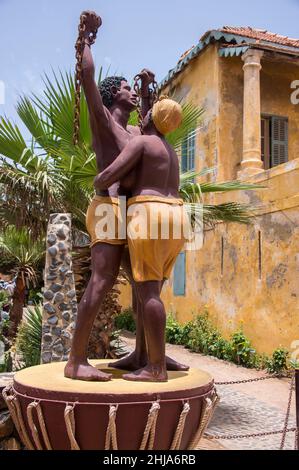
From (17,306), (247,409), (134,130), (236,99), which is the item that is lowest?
(247,409)

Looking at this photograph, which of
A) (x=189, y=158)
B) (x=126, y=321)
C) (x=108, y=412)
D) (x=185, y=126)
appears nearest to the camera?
(x=108, y=412)

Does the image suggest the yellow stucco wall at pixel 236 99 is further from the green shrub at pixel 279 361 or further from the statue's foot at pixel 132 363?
the statue's foot at pixel 132 363

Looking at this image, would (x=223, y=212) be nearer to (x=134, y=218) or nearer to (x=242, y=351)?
(x=242, y=351)

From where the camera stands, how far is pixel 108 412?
228cm

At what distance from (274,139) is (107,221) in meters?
9.79

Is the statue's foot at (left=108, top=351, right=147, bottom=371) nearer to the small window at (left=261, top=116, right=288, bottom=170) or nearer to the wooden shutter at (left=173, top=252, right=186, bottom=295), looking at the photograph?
the wooden shutter at (left=173, top=252, right=186, bottom=295)

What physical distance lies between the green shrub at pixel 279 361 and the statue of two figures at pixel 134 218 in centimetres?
573

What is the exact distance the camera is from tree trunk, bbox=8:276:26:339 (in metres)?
8.53

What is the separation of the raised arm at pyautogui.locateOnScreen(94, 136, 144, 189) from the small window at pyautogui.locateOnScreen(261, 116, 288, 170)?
31.2ft

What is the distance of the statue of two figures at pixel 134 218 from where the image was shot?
8.59ft

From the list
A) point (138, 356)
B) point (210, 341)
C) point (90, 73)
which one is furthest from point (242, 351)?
point (90, 73)

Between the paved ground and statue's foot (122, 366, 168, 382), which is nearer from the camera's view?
statue's foot (122, 366, 168, 382)

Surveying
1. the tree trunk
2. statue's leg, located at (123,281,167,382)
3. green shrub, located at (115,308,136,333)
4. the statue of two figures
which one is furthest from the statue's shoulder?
green shrub, located at (115,308,136,333)

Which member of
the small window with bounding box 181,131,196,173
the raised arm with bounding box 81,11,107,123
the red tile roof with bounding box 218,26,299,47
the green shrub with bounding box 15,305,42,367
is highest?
the red tile roof with bounding box 218,26,299,47
